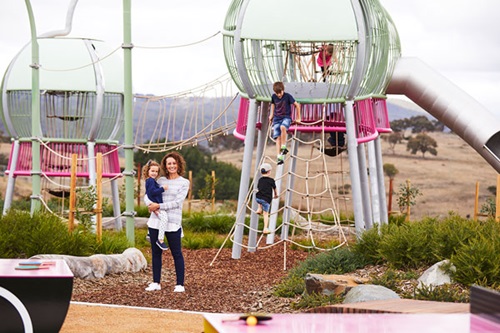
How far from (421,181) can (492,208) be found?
21.2 meters

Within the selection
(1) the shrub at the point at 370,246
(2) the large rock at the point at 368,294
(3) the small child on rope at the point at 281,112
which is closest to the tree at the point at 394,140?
(3) the small child on rope at the point at 281,112

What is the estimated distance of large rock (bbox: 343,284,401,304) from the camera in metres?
8.95

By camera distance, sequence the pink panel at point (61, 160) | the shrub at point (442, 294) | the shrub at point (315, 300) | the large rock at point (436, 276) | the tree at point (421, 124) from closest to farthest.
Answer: the shrub at point (442, 294) → the shrub at point (315, 300) → the large rock at point (436, 276) → the pink panel at point (61, 160) → the tree at point (421, 124)

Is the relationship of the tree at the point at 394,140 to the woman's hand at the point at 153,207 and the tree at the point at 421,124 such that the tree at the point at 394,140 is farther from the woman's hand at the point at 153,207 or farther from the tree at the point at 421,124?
the woman's hand at the point at 153,207

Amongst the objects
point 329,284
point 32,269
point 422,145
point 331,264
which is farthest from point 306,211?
Answer: point 422,145

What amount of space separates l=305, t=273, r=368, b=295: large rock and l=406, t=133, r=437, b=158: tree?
1461 inches

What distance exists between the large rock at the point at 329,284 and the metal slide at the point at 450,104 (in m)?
8.41

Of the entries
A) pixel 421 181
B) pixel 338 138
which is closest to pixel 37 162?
pixel 338 138

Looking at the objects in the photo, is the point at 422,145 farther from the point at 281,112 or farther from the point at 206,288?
the point at 206,288

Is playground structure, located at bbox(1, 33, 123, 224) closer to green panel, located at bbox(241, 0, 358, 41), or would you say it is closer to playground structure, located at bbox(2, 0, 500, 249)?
playground structure, located at bbox(2, 0, 500, 249)

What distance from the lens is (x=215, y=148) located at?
184ft

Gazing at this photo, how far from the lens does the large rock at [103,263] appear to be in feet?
39.9

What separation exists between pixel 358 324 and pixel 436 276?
6070 mm

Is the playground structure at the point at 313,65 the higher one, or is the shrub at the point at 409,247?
the playground structure at the point at 313,65
